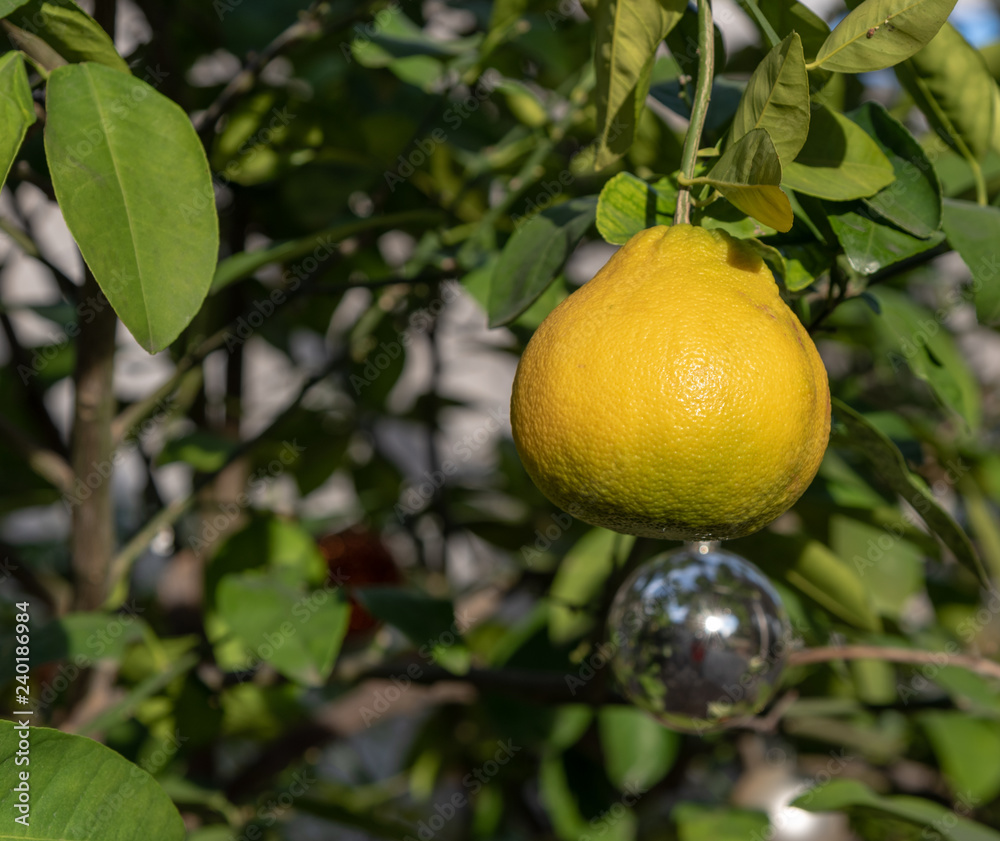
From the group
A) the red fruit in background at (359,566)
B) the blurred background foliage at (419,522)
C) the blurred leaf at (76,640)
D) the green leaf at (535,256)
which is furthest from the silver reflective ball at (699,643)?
the red fruit in background at (359,566)

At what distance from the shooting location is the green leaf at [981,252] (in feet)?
1.32

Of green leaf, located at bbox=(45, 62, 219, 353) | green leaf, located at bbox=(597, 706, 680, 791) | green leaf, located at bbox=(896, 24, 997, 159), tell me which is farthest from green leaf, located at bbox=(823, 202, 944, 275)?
green leaf, located at bbox=(597, 706, 680, 791)

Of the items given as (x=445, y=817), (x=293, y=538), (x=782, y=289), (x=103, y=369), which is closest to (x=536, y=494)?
(x=293, y=538)

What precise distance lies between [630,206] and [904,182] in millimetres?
130

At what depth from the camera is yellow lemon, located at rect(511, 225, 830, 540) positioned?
31 centimetres

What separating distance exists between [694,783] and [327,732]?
2.34ft

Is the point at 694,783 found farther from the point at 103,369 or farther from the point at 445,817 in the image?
the point at 103,369

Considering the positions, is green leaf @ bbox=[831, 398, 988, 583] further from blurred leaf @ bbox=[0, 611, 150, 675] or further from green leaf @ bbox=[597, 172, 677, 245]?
blurred leaf @ bbox=[0, 611, 150, 675]

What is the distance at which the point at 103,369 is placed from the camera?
0.60 metres

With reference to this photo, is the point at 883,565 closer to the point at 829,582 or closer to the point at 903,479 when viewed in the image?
the point at 829,582

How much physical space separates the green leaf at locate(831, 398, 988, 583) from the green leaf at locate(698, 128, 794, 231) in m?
0.14

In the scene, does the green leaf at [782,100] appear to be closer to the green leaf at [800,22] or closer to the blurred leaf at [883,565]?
the green leaf at [800,22]

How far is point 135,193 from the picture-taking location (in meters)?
0.35

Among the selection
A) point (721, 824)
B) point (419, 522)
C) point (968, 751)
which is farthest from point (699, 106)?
point (419, 522)
